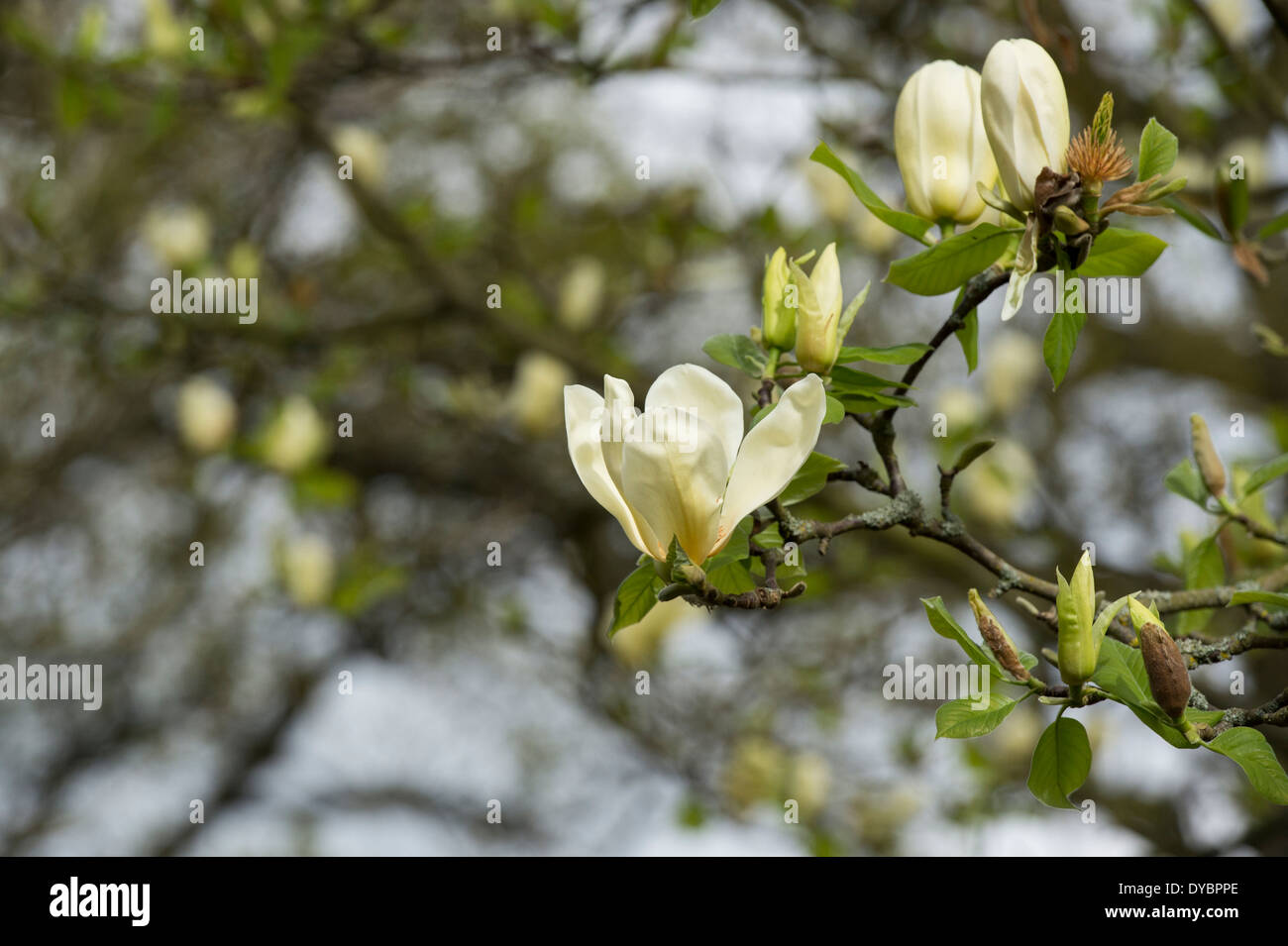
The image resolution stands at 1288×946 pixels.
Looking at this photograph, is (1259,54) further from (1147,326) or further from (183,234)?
(183,234)

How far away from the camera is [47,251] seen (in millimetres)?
2730

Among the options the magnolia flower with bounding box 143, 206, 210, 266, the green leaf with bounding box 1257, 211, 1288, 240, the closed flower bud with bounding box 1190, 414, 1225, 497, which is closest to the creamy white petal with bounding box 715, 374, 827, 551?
the closed flower bud with bounding box 1190, 414, 1225, 497

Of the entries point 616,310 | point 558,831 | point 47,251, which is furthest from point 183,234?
point 558,831

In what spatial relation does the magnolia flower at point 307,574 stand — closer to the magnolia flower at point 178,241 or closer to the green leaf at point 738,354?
the magnolia flower at point 178,241

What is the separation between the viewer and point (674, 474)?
2.14 feet

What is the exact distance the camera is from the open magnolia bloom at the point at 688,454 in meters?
0.65

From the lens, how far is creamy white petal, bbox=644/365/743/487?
0.67 metres

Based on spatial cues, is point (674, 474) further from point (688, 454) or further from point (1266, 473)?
point (1266, 473)

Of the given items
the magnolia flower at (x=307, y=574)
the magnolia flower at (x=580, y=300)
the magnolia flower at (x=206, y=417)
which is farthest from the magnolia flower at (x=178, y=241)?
the magnolia flower at (x=580, y=300)

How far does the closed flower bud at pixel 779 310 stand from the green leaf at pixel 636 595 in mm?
183

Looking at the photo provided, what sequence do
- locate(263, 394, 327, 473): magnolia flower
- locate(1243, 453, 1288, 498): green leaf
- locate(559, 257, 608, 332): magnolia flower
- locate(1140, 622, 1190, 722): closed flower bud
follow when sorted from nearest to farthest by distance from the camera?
1. locate(1140, 622, 1190, 722): closed flower bud
2. locate(1243, 453, 1288, 498): green leaf
3. locate(263, 394, 327, 473): magnolia flower
4. locate(559, 257, 608, 332): magnolia flower

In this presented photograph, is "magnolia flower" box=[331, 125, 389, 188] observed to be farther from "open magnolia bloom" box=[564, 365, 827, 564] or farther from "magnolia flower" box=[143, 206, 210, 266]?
"open magnolia bloom" box=[564, 365, 827, 564]

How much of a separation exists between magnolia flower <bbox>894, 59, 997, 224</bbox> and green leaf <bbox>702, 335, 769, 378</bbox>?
162 mm

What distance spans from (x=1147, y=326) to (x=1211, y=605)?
7.56ft
